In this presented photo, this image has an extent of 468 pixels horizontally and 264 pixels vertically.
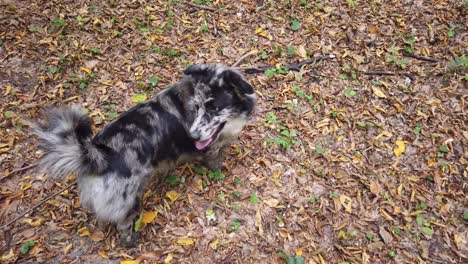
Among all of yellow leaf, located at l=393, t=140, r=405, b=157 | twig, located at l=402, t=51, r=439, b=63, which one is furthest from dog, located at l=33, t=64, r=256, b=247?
twig, located at l=402, t=51, r=439, b=63

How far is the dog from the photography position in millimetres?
2869

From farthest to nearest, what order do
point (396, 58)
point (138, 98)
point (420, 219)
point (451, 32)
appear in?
point (451, 32) → point (396, 58) → point (138, 98) → point (420, 219)

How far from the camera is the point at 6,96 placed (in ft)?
16.0

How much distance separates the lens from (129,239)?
378cm

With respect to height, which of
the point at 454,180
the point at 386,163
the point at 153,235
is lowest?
the point at 454,180

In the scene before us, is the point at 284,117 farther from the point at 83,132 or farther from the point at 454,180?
the point at 83,132

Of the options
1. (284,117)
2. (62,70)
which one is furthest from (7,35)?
(284,117)

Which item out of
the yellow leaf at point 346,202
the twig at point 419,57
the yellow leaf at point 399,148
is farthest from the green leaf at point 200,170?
the twig at point 419,57

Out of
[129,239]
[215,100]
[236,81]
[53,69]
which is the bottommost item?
[129,239]

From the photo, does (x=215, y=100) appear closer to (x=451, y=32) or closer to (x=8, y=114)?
(x=8, y=114)

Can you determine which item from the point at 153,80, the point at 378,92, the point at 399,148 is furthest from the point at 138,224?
the point at 378,92

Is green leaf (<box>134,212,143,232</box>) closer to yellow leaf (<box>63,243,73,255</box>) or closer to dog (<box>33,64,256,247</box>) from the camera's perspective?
dog (<box>33,64,256,247</box>)

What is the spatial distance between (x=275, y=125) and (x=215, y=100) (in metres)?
1.51

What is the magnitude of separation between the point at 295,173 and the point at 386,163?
4.14ft
